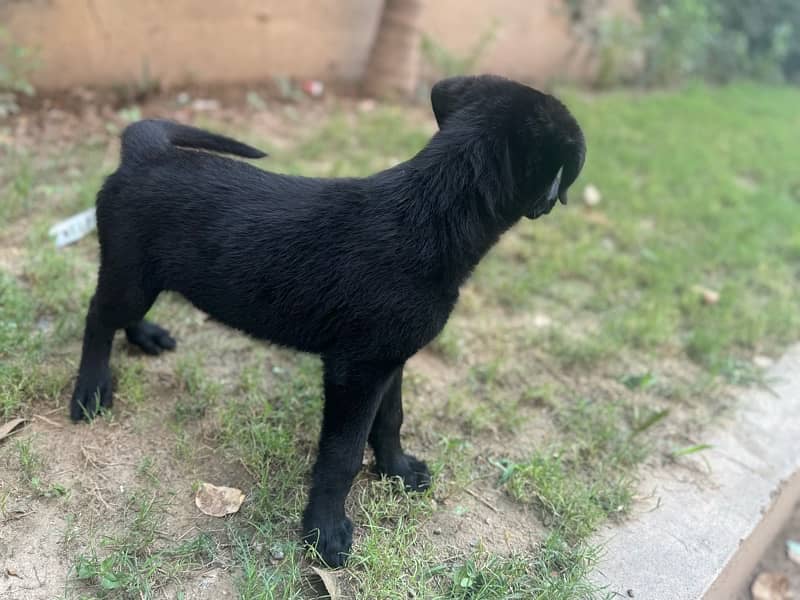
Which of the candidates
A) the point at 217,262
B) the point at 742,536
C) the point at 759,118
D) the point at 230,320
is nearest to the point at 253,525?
the point at 230,320

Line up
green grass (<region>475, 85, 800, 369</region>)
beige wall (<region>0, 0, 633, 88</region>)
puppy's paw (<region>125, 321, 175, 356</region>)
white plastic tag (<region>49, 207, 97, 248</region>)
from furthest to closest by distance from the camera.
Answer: beige wall (<region>0, 0, 633, 88</region>)
green grass (<region>475, 85, 800, 369</region>)
white plastic tag (<region>49, 207, 97, 248</region>)
puppy's paw (<region>125, 321, 175, 356</region>)

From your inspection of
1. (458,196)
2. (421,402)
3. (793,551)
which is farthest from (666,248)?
(458,196)

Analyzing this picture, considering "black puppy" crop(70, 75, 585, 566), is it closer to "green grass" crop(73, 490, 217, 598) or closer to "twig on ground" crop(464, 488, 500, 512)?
"green grass" crop(73, 490, 217, 598)

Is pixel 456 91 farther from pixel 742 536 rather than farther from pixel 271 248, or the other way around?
pixel 742 536

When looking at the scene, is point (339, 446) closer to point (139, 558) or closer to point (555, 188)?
point (139, 558)

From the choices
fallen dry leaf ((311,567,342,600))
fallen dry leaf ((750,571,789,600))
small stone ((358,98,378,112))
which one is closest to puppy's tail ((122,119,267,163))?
fallen dry leaf ((311,567,342,600))

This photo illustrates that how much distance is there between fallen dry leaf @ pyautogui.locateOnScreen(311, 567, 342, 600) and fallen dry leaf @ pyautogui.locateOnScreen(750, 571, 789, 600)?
193 centimetres

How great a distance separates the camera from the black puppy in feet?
7.02

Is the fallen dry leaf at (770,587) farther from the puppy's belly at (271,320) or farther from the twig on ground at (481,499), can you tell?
the puppy's belly at (271,320)

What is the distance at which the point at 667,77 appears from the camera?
931 cm

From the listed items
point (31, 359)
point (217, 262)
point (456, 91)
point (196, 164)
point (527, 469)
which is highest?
point (456, 91)

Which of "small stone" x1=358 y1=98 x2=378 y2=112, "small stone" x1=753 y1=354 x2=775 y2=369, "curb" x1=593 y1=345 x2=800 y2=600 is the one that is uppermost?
"small stone" x1=753 y1=354 x2=775 y2=369

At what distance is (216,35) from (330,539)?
491cm

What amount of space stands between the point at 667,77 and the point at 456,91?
815 cm
